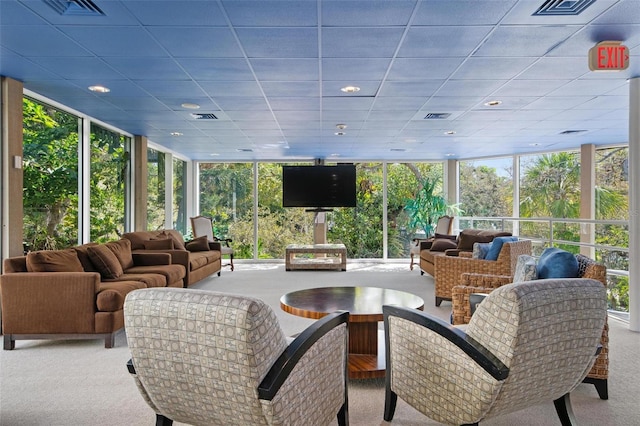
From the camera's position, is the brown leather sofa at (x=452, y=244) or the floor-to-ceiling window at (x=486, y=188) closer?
the brown leather sofa at (x=452, y=244)

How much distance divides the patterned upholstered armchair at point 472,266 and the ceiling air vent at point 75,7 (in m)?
4.15

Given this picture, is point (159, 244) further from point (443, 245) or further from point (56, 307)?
point (443, 245)

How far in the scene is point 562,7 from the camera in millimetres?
2754

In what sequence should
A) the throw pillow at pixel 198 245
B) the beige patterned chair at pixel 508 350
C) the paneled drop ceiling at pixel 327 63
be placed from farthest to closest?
the throw pillow at pixel 198 245
the paneled drop ceiling at pixel 327 63
the beige patterned chair at pixel 508 350

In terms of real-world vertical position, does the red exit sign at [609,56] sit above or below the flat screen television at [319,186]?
above

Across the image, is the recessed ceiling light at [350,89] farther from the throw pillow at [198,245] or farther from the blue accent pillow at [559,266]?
the throw pillow at [198,245]

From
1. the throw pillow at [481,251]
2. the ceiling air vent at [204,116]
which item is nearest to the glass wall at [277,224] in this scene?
the ceiling air vent at [204,116]

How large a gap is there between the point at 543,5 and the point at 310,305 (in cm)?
250

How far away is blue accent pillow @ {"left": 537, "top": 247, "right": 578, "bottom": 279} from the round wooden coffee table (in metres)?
0.88

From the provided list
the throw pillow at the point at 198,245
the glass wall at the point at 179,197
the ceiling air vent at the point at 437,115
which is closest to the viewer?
the ceiling air vent at the point at 437,115

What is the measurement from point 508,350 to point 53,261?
3.78 meters

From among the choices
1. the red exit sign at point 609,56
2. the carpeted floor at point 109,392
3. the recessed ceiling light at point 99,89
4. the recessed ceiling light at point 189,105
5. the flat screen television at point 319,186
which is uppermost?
the recessed ceiling light at point 99,89

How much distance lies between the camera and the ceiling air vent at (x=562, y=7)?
8.81 feet

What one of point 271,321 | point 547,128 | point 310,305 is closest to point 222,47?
point 310,305
